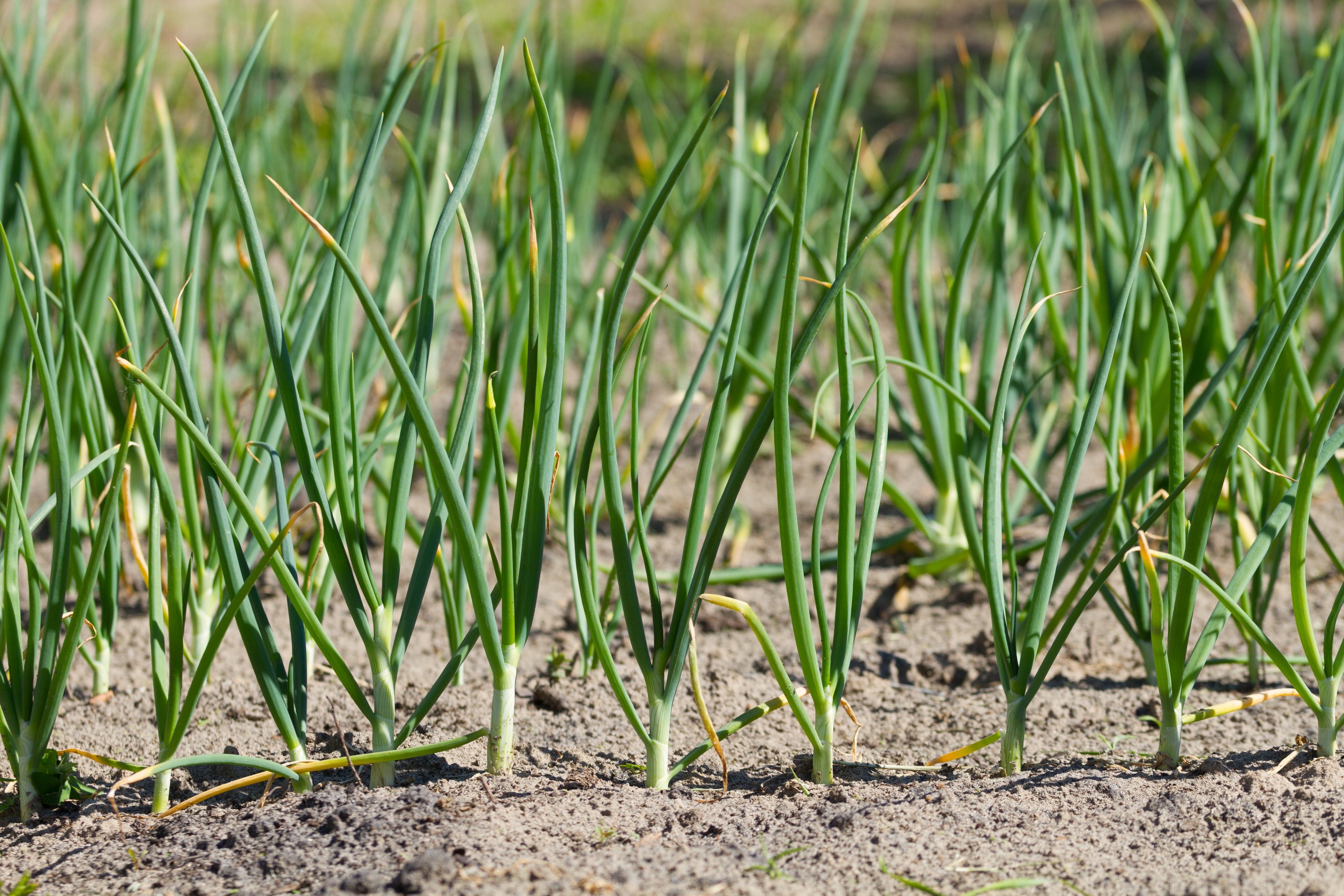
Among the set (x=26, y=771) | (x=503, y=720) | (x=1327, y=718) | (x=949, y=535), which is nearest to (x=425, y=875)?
(x=503, y=720)

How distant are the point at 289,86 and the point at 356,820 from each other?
1953 mm

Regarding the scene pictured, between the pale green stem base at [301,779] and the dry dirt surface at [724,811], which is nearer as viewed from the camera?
the dry dirt surface at [724,811]

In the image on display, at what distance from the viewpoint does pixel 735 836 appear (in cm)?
89

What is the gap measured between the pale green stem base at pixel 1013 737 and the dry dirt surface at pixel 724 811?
20 mm

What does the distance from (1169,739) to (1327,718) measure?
133 mm

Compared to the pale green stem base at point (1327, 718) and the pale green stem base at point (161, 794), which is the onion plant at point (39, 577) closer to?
the pale green stem base at point (161, 794)

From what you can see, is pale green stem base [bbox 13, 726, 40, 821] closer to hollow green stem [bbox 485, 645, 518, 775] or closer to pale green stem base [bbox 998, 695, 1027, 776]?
hollow green stem [bbox 485, 645, 518, 775]

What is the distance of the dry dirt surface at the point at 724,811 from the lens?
822mm

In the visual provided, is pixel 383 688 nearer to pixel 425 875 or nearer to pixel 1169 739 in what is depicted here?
pixel 425 875

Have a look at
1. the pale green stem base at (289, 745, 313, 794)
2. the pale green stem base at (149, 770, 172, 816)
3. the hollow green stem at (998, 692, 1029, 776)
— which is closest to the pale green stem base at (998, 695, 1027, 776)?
the hollow green stem at (998, 692, 1029, 776)

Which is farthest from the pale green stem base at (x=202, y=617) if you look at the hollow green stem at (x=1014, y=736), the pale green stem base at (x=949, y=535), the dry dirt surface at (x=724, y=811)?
the pale green stem base at (x=949, y=535)

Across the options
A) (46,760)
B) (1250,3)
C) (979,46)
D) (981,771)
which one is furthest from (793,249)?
(1250,3)

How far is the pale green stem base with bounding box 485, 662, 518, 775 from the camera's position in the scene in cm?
95

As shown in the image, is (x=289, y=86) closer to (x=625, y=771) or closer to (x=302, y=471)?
(x=302, y=471)
